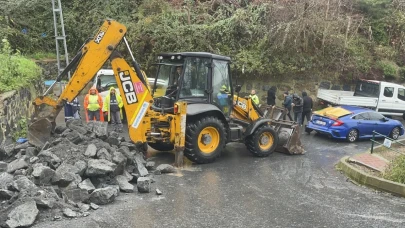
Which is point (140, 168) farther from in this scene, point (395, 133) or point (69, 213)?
point (395, 133)

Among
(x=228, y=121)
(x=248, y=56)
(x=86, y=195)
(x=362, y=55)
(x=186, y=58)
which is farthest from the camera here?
(x=362, y=55)

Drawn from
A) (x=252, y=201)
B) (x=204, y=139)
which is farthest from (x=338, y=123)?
(x=252, y=201)

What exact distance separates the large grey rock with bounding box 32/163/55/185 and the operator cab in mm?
3506

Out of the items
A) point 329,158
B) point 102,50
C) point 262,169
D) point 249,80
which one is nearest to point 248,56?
point 249,80

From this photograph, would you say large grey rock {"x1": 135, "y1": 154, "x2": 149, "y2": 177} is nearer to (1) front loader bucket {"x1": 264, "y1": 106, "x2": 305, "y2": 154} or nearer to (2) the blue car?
(1) front loader bucket {"x1": 264, "y1": 106, "x2": 305, "y2": 154}

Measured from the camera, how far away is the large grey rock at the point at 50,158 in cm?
732

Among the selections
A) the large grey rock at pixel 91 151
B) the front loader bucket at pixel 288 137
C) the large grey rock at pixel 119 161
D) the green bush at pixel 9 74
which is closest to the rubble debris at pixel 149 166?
the large grey rock at pixel 119 161

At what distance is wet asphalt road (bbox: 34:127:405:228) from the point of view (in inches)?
248

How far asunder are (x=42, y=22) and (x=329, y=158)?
16812 mm

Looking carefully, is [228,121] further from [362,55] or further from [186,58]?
[362,55]

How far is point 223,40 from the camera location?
18.0m

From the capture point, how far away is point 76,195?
6.58 metres

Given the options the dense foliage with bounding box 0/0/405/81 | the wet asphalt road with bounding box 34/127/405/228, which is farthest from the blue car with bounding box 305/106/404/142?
the dense foliage with bounding box 0/0/405/81

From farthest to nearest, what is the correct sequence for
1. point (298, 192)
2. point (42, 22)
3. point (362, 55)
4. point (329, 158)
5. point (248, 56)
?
1. point (42, 22)
2. point (362, 55)
3. point (248, 56)
4. point (329, 158)
5. point (298, 192)
